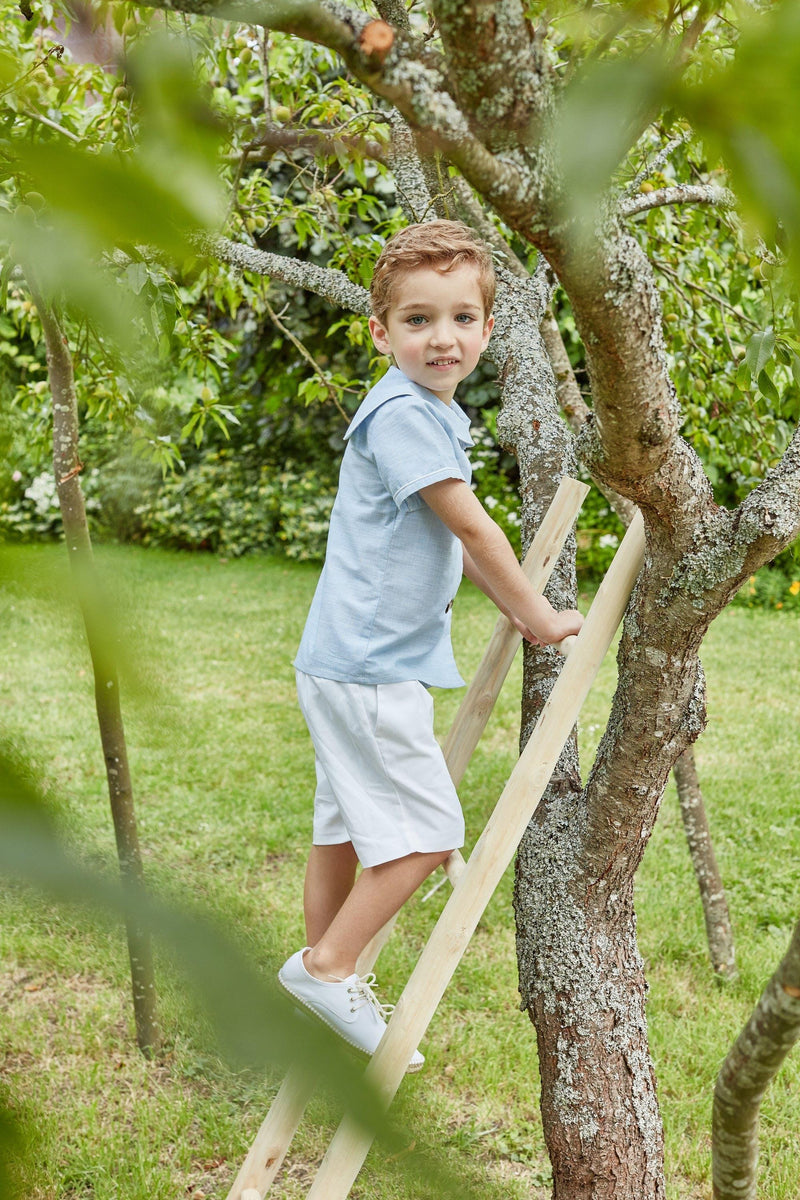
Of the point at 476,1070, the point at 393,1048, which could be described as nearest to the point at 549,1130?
the point at 393,1048

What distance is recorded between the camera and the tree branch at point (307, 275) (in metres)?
2.48

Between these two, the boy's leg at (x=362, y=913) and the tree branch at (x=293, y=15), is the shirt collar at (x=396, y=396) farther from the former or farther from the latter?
the tree branch at (x=293, y=15)

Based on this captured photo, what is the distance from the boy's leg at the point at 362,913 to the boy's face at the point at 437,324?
0.85 m

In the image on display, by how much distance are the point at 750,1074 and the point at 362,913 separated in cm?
88

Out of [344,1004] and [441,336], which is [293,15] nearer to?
[441,336]

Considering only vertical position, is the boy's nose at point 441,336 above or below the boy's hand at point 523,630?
above

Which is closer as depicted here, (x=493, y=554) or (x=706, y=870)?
(x=493, y=554)

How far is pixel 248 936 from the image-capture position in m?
0.24

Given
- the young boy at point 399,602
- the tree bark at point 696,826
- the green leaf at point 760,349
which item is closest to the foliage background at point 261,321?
the green leaf at point 760,349

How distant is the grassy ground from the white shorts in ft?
1.11

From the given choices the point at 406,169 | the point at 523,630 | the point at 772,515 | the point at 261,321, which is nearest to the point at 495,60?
the point at 772,515

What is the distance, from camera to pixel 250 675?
5340 mm

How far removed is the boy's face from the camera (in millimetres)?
Answer: 1669

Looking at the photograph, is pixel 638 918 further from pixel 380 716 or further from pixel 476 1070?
pixel 380 716
